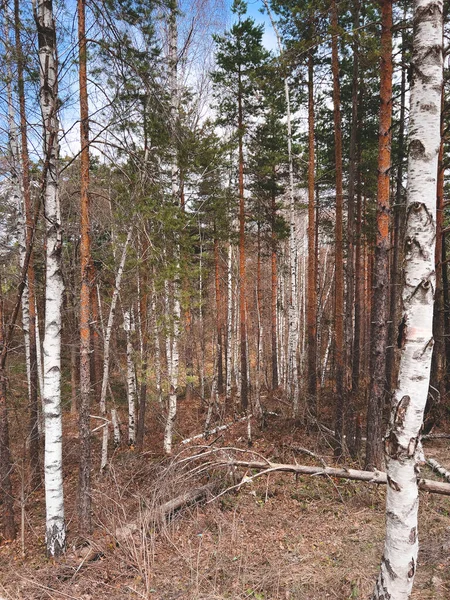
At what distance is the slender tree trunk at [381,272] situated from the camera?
5914 mm

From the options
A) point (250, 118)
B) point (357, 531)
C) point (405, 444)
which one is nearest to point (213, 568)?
point (357, 531)

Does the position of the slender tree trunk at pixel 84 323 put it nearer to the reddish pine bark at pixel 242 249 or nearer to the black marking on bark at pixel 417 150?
the black marking on bark at pixel 417 150

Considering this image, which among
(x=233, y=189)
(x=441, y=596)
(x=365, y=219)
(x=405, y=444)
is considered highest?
(x=233, y=189)

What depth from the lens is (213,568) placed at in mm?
4312

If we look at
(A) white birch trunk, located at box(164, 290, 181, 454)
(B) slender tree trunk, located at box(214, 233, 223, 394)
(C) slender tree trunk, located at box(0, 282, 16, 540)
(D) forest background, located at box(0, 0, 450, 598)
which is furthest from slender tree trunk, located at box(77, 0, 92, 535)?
(B) slender tree trunk, located at box(214, 233, 223, 394)

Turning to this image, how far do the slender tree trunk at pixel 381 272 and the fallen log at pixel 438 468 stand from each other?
1073mm

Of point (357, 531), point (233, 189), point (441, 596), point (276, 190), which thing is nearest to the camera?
point (441, 596)

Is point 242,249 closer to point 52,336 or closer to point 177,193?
point 177,193

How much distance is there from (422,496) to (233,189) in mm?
10747

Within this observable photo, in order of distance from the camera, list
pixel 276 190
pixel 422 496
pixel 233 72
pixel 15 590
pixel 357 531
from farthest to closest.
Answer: pixel 276 190, pixel 233 72, pixel 422 496, pixel 357 531, pixel 15 590

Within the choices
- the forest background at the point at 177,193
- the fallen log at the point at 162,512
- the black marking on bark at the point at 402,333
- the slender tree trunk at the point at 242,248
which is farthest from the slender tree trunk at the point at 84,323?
the slender tree trunk at the point at 242,248

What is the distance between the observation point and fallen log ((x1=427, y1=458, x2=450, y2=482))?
6.39m

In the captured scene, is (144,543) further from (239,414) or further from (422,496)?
(239,414)

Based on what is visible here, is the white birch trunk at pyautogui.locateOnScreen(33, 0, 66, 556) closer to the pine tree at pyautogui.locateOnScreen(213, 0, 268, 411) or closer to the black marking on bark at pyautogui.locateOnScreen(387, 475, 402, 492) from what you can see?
the black marking on bark at pyautogui.locateOnScreen(387, 475, 402, 492)
